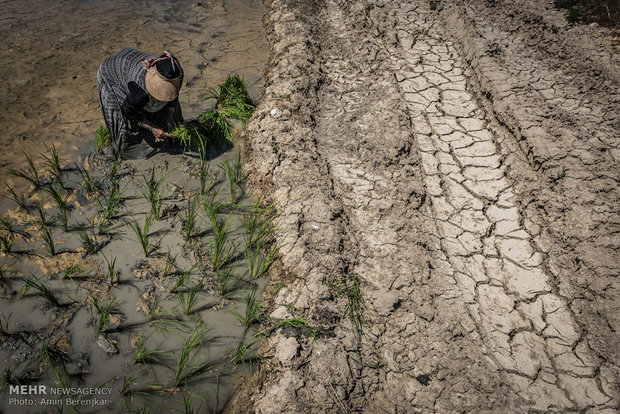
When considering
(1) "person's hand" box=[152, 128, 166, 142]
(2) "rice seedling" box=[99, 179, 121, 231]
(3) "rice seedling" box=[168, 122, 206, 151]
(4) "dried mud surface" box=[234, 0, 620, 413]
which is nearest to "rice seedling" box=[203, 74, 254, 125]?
(4) "dried mud surface" box=[234, 0, 620, 413]

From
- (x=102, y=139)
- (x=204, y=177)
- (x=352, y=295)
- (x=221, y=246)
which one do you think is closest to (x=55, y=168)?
(x=102, y=139)

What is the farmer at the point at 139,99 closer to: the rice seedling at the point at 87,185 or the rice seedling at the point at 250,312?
the rice seedling at the point at 87,185

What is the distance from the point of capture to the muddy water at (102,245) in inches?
70.2

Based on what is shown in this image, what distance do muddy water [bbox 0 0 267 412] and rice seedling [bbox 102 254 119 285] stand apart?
3 centimetres

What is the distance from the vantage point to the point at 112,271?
2029 millimetres

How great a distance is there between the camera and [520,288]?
2.22 meters

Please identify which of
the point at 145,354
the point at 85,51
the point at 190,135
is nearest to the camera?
the point at 145,354

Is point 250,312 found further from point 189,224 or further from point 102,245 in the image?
point 102,245

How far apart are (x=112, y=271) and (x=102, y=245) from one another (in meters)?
0.31

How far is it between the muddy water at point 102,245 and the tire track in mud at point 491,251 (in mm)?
1310

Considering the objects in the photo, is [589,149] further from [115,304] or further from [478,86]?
[115,304]

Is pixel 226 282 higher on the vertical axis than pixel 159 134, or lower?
lower

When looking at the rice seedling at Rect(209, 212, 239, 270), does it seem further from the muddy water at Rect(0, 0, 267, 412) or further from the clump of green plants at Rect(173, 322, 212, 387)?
the clump of green plants at Rect(173, 322, 212, 387)

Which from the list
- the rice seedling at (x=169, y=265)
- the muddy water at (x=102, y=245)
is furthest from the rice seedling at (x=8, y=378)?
the rice seedling at (x=169, y=265)
